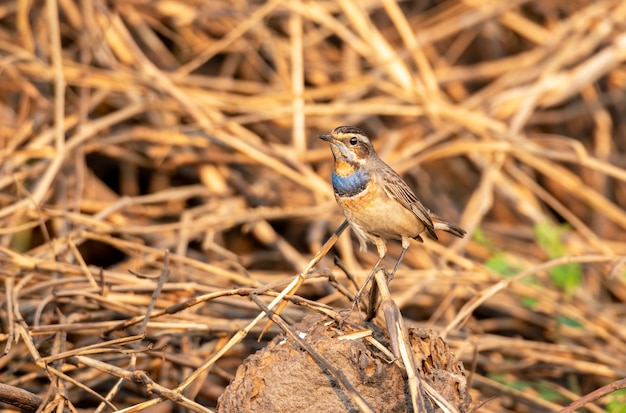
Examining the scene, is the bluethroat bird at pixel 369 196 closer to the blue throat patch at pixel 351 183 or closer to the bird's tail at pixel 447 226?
the blue throat patch at pixel 351 183

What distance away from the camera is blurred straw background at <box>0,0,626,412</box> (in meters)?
4.71

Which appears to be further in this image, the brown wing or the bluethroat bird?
the brown wing

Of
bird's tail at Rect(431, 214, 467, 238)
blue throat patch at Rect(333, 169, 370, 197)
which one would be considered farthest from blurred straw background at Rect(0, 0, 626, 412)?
blue throat patch at Rect(333, 169, 370, 197)

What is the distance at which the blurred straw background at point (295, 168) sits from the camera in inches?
186

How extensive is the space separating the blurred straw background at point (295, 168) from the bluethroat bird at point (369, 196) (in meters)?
0.56

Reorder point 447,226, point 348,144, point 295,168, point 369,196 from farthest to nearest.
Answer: point 295,168 < point 447,226 < point 348,144 < point 369,196

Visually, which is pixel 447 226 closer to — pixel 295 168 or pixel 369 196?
pixel 369 196

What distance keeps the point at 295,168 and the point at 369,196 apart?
2248mm

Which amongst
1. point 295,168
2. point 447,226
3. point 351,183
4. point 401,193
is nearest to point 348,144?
point 351,183

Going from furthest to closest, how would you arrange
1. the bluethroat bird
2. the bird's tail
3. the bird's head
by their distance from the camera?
the bird's tail < the bird's head < the bluethroat bird

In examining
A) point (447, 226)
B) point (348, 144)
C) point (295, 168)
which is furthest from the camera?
point (295, 168)

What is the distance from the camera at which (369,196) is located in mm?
4141

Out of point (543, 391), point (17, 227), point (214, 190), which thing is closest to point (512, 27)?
point (214, 190)

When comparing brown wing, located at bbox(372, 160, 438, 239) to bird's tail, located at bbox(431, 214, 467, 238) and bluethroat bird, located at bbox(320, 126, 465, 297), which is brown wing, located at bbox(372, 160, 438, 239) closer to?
bluethroat bird, located at bbox(320, 126, 465, 297)
